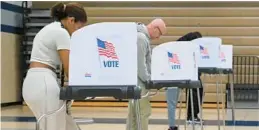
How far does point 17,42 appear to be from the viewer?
11.3 m

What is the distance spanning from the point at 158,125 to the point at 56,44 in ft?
13.1

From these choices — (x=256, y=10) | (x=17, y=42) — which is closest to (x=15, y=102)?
(x=17, y=42)

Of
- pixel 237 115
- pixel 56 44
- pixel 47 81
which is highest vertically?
pixel 56 44

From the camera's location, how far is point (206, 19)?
1114 centimetres

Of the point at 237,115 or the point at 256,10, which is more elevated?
the point at 256,10

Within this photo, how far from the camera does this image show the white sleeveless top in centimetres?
330

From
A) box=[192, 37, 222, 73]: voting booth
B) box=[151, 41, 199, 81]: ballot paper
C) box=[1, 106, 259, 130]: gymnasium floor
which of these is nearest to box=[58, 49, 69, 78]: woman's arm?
box=[151, 41, 199, 81]: ballot paper

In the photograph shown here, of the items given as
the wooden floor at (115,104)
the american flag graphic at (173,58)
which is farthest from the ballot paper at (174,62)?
the wooden floor at (115,104)

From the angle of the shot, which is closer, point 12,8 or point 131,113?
point 131,113

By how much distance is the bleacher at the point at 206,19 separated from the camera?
1098 cm

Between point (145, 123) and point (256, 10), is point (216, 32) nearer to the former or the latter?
point (256, 10)

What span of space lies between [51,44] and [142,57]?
3.81 feet

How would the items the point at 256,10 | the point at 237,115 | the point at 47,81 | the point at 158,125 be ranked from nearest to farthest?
1. the point at 47,81
2. the point at 158,125
3. the point at 237,115
4. the point at 256,10

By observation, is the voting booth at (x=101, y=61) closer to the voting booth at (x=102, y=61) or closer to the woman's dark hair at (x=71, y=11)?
the voting booth at (x=102, y=61)
